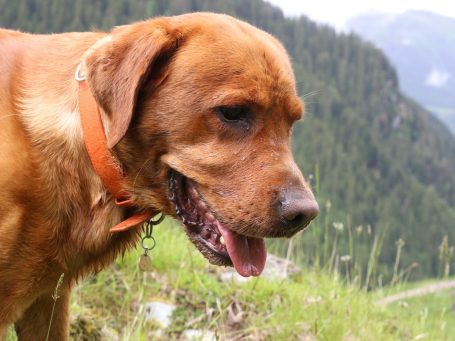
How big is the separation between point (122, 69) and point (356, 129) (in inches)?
5089

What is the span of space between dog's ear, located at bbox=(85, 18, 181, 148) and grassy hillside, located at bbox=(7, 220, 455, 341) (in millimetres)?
1561

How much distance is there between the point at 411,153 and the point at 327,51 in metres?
30.8

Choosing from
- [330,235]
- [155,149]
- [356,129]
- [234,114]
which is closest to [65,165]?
[155,149]

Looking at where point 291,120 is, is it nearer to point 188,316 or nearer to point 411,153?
point 188,316

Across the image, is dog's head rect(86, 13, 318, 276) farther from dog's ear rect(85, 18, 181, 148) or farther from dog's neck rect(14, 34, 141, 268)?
dog's neck rect(14, 34, 141, 268)

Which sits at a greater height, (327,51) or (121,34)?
(121,34)

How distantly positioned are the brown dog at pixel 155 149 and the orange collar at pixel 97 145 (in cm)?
4

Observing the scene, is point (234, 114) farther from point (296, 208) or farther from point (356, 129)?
point (356, 129)

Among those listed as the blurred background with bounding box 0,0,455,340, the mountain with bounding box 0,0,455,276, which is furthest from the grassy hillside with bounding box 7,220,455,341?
the mountain with bounding box 0,0,455,276

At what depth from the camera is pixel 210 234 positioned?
292cm

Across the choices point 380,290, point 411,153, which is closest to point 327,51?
point 411,153

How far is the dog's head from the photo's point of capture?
107 inches

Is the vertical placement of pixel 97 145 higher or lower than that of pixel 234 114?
lower

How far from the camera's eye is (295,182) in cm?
270
